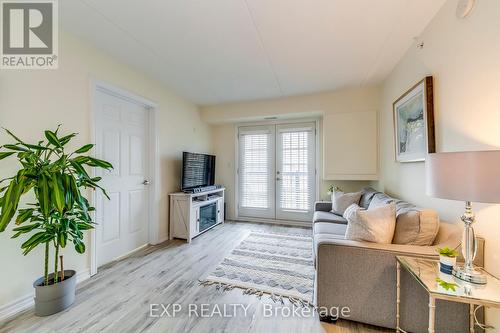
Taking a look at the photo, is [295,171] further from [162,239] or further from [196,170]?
[162,239]

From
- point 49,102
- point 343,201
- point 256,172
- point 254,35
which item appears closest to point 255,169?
point 256,172

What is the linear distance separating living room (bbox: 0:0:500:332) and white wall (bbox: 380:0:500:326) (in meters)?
0.01

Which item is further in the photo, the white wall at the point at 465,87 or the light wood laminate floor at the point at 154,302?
the light wood laminate floor at the point at 154,302

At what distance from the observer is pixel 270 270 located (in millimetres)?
2328

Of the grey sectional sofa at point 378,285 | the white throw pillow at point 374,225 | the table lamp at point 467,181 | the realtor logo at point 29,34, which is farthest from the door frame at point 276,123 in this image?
the realtor logo at point 29,34

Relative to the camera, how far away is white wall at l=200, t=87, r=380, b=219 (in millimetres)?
3490

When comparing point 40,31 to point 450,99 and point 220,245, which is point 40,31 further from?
point 450,99

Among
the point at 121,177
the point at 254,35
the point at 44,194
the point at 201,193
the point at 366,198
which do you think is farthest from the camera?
the point at 201,193

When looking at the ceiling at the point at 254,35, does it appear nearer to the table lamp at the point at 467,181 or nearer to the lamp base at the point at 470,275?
the table lamp at the point at 467,181

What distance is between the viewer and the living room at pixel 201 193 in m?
1.35

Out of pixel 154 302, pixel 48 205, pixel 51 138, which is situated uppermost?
pixel 51 138

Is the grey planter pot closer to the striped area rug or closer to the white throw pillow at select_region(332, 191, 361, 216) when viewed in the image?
the striped area rug

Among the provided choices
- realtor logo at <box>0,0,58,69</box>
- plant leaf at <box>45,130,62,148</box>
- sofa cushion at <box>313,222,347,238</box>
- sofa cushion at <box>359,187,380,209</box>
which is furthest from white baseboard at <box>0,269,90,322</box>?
sofa cushion at <box>359,187,380,209</box>

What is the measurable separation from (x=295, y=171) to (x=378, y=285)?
9.35ft
